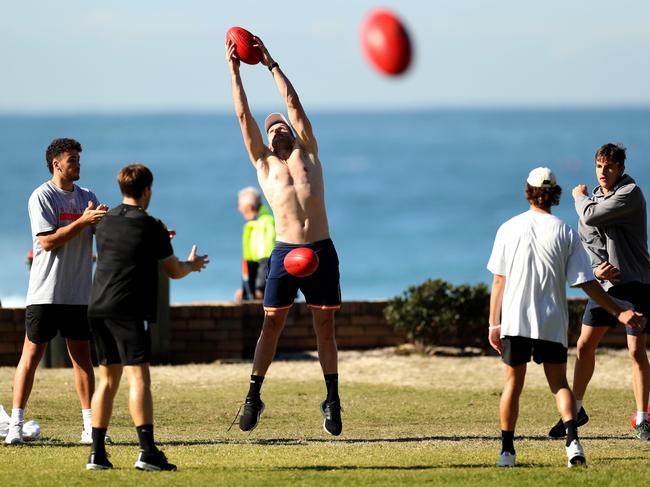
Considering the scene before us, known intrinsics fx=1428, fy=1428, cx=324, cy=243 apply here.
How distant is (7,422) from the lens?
33.7 ft

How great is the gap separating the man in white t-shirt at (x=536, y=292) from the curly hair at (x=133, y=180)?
7.15 feet

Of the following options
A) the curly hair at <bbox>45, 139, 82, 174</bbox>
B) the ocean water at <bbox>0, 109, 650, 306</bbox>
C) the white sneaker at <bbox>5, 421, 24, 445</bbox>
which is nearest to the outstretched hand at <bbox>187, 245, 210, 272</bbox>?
the curly hair at <bbox>45, 139, 82, 174</bbox>

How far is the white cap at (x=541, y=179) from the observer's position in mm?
8703

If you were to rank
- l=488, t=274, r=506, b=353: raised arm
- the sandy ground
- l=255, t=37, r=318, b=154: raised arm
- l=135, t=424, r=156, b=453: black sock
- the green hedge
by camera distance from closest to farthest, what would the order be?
l=135, t=424, r=156, b=453: black sock → l=488, t=274, r=506, b=353: raised arm → l=255, t=37, r=318, b=154: raised arm → the sandy ground → the green hedge

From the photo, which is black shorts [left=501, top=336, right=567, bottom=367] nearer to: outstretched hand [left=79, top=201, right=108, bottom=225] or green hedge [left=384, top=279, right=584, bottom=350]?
outstretched hand [left=79, top=201, right=108, bottom=225]

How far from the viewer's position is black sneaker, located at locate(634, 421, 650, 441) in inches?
411

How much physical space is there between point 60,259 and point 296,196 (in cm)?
171

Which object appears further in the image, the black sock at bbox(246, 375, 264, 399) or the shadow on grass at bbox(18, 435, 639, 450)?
the black sock at bbox(246, 375, 264, 399)

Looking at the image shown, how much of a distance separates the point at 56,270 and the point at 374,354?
6651 mm

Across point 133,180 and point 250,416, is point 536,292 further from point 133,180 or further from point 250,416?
point 250,416

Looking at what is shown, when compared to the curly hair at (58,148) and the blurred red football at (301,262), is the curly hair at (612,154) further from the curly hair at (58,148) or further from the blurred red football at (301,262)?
the curly hair at (58,148)

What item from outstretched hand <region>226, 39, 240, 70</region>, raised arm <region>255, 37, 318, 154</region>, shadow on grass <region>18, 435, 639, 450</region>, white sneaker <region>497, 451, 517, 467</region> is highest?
outstretched hand <region>226, 39, 240, 70</region>

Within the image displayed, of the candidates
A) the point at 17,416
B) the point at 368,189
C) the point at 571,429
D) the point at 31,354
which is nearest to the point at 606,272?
the point at 571,429

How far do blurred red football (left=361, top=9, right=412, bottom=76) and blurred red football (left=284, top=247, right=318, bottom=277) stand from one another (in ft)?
4.92
